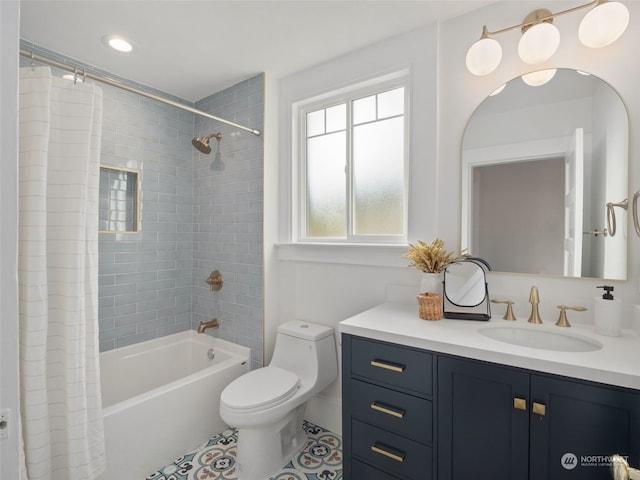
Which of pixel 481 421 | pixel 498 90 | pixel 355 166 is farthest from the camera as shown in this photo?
pixel 355 166

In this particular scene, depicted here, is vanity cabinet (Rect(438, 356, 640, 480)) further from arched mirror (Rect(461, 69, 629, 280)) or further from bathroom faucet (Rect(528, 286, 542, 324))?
arched mirror (Rect(461, 69, 629, 280))

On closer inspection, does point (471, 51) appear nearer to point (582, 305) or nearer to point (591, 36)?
point (591, 36)

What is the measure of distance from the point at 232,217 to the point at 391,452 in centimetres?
187

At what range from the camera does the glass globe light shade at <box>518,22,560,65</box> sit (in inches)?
55.1

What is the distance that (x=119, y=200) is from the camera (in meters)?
2.41

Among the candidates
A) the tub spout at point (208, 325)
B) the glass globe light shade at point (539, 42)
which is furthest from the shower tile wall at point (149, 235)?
the glass globe light shade at point (539, 42)

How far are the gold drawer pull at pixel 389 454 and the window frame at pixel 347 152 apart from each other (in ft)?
3.54

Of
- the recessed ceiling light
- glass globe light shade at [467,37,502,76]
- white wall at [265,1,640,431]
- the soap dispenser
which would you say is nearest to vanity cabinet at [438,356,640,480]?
the soap dispenser

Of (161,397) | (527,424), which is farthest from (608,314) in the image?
(161,397)

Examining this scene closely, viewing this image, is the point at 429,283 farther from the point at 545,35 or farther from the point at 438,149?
the point at 545,35

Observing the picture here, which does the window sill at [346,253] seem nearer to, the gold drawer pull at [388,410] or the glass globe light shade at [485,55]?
the gold drawer pull at [388,410]

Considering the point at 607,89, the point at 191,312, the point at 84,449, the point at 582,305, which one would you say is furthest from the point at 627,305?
the point at 191,312

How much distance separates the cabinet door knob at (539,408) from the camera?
1075mm

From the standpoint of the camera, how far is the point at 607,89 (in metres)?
1.39
